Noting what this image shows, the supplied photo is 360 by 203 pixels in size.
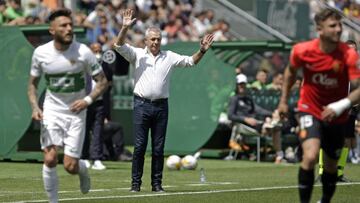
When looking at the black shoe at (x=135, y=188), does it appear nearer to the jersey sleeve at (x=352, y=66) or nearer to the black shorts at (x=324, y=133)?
the black shorts at (x=324, y=133)

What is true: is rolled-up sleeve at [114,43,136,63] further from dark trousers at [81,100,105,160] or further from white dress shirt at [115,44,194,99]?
dark trousers at [81,100,105,160]

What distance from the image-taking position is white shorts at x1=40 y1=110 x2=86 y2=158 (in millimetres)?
13023

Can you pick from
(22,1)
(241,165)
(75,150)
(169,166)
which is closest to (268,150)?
(241,165)

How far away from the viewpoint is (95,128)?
21891 millimetres

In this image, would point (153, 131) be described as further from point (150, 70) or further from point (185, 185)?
point (185, 185)

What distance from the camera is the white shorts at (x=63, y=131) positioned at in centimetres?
1302

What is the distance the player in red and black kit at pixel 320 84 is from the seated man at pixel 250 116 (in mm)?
11961

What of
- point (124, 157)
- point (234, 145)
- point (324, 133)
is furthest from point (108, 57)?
point (324, 133)

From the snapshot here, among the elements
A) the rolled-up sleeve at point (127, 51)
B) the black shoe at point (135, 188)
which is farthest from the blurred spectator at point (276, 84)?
the black shoe at point (135, 188)

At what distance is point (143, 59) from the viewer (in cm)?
1656

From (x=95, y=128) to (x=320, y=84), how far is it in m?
9.89

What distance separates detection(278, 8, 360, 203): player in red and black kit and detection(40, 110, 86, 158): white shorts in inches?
90.1

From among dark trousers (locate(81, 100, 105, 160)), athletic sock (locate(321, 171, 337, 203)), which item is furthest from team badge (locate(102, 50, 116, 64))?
athletic sock (locate(321, 171, 337, 203))

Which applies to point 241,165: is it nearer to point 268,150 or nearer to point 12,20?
point 268,150
